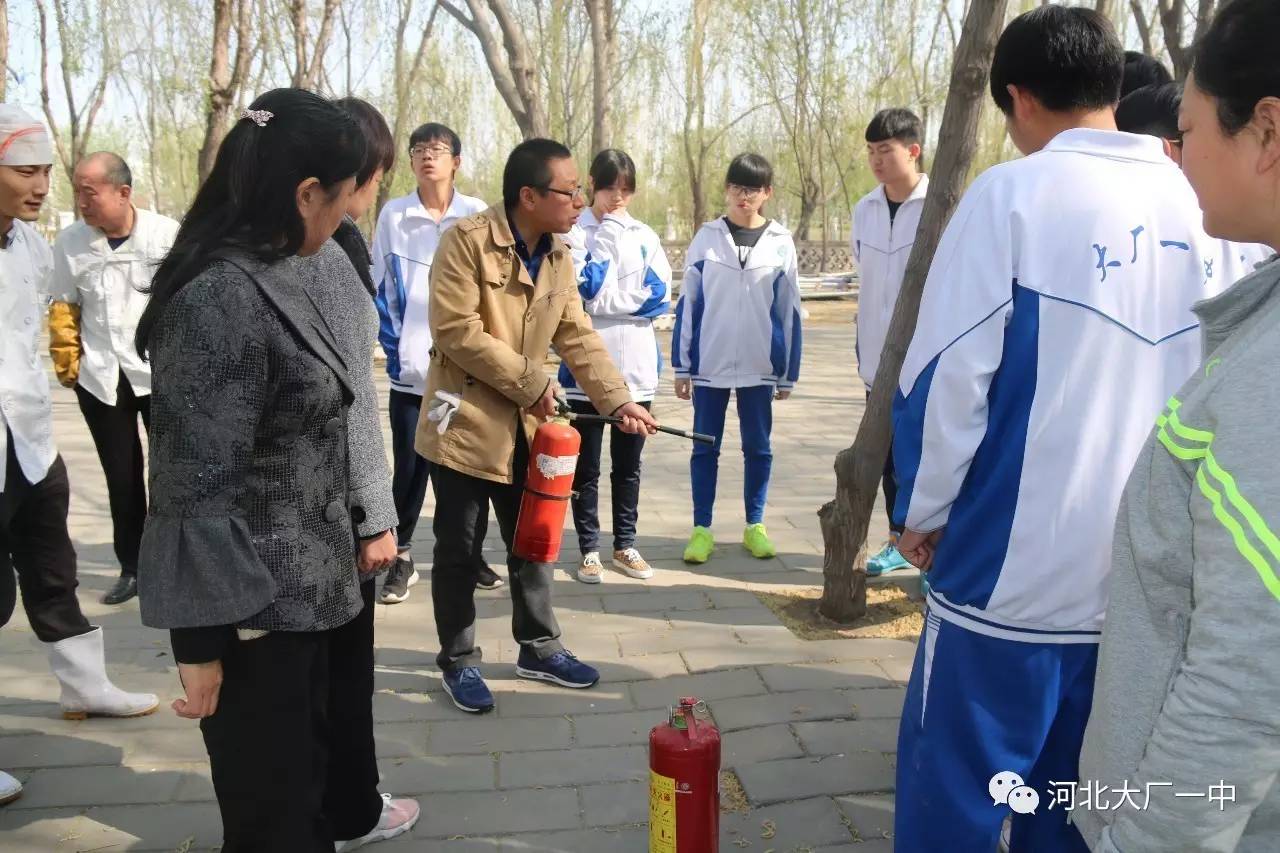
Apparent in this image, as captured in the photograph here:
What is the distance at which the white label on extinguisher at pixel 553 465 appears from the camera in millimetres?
3410

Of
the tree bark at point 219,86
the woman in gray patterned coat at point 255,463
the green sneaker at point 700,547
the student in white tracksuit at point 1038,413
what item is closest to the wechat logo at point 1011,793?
the student in white tracksuit at point 1038,413

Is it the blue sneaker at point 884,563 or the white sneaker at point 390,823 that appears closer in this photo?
the white sneaker at point 390,823

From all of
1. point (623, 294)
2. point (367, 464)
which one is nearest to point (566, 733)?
point (367, 464)

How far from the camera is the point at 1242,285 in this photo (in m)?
1.28

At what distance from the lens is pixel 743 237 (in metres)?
5.11

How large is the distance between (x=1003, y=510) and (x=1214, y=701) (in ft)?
2.86

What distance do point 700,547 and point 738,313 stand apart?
1133mm

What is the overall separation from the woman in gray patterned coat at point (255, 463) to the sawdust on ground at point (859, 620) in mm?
2381

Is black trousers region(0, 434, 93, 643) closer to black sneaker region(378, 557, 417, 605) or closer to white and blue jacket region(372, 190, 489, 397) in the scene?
black sneaker region(378, 557, 417, 605)

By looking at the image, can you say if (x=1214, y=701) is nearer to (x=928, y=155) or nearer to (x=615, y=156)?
(x=615, y=156)

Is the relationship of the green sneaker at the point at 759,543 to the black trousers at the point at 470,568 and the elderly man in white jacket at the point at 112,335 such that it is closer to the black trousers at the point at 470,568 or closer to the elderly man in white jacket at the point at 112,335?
the black trousers at the point at 470,568

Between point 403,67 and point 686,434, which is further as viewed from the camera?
point 403,67

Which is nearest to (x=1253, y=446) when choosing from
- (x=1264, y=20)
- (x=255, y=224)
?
(x=1264, y=20)

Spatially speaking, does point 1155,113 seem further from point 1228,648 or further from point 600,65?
point 600,65
